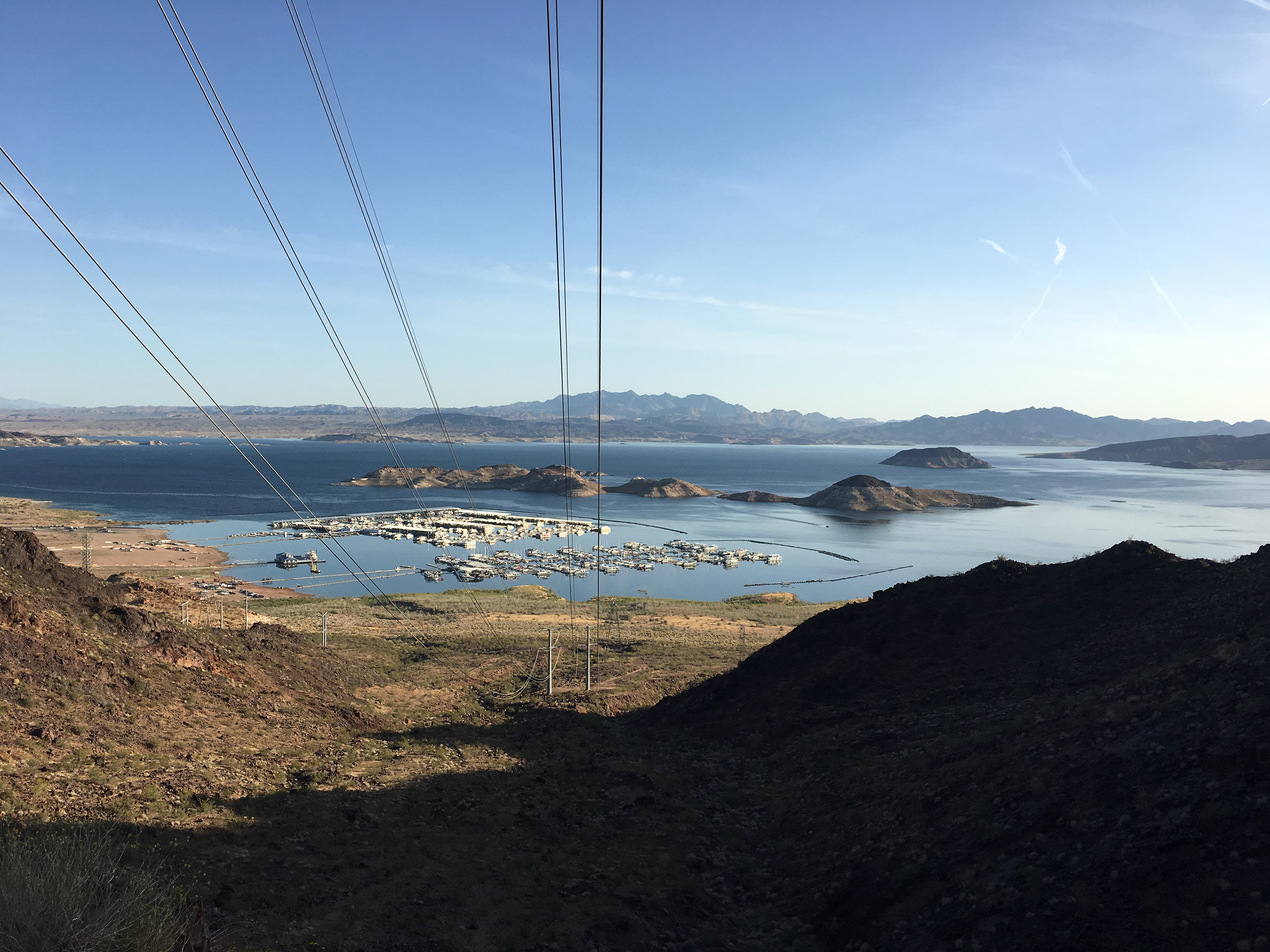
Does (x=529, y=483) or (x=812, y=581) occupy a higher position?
(x=529, y=483)

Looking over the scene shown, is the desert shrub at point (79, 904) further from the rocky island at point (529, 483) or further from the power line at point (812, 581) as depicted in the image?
the rocky island at point (529, 483)

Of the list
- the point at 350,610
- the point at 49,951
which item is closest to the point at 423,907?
the point at 49,951

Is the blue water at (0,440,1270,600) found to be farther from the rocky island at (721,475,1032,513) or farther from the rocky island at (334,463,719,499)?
the rocky island at (334,463,719,499)

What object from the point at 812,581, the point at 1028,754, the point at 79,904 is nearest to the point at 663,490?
the point at 812,581

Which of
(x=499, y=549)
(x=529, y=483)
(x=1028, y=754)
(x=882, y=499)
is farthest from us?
(x=529, y=483)

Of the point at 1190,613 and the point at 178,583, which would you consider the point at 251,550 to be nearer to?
the point at 178,583

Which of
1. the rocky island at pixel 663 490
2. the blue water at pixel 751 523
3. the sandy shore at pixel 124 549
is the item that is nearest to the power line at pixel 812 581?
the blue water at pixel 751 523

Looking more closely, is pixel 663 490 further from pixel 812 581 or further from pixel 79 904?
pixel 79 904
